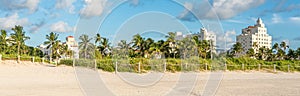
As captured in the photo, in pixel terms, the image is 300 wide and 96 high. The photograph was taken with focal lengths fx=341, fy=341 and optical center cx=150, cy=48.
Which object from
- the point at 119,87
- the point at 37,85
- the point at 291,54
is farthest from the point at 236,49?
the point at 37,85

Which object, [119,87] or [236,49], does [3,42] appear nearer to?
[236,49]

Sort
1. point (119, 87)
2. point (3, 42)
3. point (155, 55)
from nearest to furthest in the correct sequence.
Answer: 1. point (119, 87)
2. point (155, 55)
3. point (3, 42)

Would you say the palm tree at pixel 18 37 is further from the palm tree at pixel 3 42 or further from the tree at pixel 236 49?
the tree at pixel 236 49

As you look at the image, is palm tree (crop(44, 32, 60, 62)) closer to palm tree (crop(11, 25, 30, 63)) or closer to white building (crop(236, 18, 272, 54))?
→ palm tree (crop(11, 25, 30, 63))

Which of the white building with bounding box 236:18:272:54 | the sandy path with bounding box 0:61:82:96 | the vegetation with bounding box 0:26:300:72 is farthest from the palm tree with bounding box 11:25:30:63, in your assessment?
the white building with bounding box 236:18:272:54

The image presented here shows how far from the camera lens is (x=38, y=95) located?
8.84m

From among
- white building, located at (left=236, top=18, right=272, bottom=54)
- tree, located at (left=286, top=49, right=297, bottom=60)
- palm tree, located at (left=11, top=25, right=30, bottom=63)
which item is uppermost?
white building, located at (left=236, top=18, right=272, bottom=54)

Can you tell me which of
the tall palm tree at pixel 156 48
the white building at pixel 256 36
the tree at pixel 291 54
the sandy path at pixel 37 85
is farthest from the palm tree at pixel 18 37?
the white building at pixel 256 36

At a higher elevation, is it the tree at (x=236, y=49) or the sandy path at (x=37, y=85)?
the tree at (x=236, y=49)

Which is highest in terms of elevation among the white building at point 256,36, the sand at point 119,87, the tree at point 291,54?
the white building at point 256,36

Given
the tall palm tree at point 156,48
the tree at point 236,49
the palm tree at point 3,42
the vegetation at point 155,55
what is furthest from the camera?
the tree at point 236,49

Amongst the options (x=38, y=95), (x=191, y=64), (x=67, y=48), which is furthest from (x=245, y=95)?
(x=67, y=48)

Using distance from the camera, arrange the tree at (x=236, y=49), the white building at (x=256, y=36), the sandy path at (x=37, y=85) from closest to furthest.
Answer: the sandy path at (x=37, y=85), the tree at (x=236, y=49), the white building at (x=256, y=36)

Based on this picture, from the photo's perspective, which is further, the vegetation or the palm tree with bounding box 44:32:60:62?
the palm tree with bounding box 44:32:60:62
